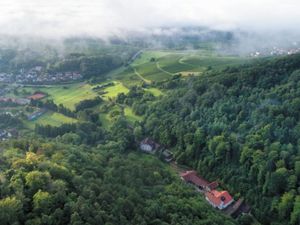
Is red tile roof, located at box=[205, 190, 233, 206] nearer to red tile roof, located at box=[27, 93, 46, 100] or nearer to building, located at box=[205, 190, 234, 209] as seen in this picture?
building, located at box=[205, 190, 234, 209]

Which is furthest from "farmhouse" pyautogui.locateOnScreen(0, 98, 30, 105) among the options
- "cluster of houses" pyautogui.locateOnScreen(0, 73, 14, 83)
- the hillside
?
the hillside

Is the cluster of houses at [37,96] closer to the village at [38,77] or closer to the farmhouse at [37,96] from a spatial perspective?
the farmhouse at [37,96]

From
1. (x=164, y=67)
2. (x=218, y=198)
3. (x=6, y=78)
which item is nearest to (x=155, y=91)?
(x=164, y=67)

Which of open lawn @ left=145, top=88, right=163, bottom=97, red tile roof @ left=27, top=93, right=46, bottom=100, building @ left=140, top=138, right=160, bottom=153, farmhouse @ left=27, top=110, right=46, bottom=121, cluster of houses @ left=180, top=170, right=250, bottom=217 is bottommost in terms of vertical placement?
cluster of houses @ left=180, top=170, right=250, bottom=217

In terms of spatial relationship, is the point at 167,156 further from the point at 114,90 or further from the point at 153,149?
the point at 114,90

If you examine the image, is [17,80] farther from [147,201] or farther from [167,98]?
[147,201]

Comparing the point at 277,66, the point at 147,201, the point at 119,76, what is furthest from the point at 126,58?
the point at 147,201

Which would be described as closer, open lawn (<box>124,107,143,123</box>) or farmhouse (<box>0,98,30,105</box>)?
open lawn (<box>124,107,143,123</box>)
